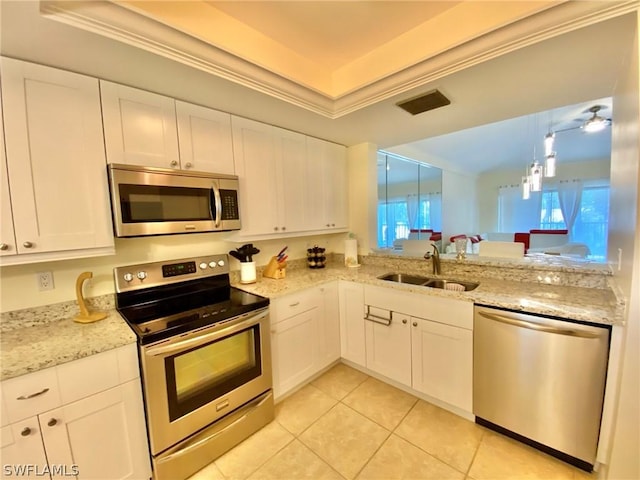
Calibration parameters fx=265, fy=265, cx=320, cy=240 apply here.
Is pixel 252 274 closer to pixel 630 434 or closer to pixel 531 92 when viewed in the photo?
pixel 630 434

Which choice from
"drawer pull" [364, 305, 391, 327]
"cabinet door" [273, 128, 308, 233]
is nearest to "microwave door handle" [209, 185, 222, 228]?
"cabinet door" [273, 128, 308, 233]

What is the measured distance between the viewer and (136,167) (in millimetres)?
1543

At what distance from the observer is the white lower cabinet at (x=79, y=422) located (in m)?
1.07

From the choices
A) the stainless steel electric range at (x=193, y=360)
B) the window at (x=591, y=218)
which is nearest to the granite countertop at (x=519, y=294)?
the stainless steel electric range at (x=193, y=360)

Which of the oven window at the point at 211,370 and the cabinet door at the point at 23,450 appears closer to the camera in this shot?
the cabinet door at the point at 23,450

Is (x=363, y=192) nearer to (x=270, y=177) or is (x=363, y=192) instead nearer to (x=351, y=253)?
(x=351, y=253)

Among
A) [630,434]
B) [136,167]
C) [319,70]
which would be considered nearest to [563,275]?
[630,434]

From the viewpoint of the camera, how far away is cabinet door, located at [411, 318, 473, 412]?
1.82 metres

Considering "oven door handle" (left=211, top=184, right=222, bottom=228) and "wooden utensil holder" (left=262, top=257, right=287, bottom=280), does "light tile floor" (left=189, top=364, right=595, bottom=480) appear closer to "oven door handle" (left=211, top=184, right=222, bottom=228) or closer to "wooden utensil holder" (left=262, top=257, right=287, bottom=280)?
"wooden utensil holder" (left=262, top=257, right=287, bottom=280)

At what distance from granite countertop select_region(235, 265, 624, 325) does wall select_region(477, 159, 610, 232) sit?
6.02 metres

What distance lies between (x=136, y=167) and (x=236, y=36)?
0.95 metres

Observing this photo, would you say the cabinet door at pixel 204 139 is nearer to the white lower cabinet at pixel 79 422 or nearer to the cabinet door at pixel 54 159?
the cabinet door at pixel 54 159

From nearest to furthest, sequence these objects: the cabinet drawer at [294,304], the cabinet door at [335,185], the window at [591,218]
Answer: the cabinet drawer at [294,304]
the cabinet door at [335,185]
the window at [591,218]

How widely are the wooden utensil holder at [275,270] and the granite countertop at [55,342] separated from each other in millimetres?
1134
